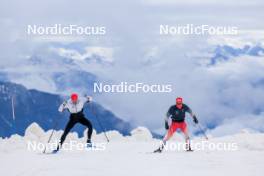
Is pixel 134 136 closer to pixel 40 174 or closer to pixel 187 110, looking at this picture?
pixel 187 110

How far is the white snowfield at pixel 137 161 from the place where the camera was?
55.3ft

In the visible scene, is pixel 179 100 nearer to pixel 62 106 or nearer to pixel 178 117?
pixel 178 117

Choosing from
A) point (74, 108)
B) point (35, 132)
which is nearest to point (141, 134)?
point (35, 132)

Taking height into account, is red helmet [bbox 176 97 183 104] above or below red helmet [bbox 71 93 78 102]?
below

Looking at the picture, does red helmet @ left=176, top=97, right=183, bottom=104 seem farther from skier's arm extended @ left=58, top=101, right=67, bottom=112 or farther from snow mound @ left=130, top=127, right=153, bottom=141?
snow mound @ left=130, top=127, right=153, bottom=141

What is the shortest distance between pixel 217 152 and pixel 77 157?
4695 millimetres

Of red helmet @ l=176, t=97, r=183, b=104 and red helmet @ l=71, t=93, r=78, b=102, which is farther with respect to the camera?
red helmet @ l=71, t=93, r=78, b=102

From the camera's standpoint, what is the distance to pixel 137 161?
19.2m

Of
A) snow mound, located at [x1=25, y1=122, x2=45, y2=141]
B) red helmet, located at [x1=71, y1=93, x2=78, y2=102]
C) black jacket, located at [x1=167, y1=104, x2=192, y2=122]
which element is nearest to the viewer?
black jacket, located at [x1=167, y1=104, x2=192, y2=122]

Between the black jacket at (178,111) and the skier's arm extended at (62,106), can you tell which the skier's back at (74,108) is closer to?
the skier's arm extended at (62,106)

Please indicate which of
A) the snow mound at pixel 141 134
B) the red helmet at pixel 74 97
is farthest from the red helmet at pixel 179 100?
the snow mound at pixel 141 134

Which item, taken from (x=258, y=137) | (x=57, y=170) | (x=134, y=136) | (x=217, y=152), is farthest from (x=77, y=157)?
(x=134, y=136)

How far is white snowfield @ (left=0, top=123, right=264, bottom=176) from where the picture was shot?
16859 millimetres

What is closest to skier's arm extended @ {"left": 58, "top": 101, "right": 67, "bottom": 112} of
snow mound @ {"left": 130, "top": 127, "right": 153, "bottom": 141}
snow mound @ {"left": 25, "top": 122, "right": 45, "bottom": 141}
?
snow mound @ {"left": 130, "top": 127, "right": 153, "bottom": 141}
